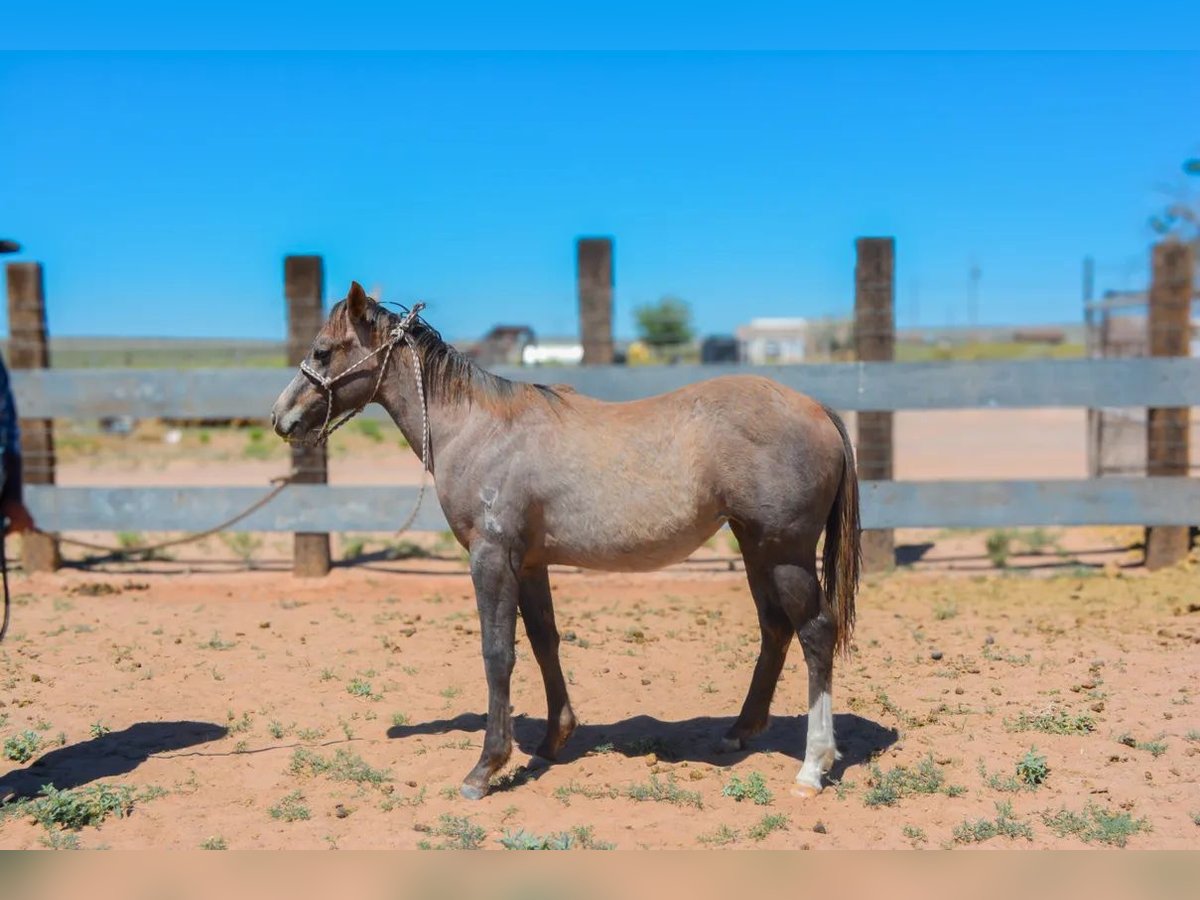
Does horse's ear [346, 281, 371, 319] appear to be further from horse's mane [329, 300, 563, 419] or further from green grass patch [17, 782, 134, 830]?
green grass patch [17, 782, 134, 830]

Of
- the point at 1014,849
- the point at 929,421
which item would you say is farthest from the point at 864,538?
the point at 929,421

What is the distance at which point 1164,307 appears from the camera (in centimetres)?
845

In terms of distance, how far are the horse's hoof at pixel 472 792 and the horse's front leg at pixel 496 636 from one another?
3 cm

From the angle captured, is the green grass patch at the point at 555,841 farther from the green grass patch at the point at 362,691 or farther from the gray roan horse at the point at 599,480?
the green grass patch at the point at 362,691

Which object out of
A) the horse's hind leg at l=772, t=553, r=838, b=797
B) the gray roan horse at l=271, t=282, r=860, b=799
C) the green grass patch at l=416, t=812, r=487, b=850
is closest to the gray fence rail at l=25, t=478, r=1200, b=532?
the gray roan horse at l=271, t=282, r=860, b=799

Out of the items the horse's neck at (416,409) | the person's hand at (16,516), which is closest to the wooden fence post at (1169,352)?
the horse's neck at (416,409)

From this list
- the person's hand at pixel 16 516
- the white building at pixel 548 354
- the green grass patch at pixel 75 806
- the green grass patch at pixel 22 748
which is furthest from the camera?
the white building at pixel 548 354

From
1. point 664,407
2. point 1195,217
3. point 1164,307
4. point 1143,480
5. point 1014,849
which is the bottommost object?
point 1014,849

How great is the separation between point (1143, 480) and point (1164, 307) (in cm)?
154

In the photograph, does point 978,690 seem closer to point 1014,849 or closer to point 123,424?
point 1014,849

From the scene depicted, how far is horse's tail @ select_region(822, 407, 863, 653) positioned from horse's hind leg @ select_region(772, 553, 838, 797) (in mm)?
141

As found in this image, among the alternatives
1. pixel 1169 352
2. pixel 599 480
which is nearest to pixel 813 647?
pixel 599 480

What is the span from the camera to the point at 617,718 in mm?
5500

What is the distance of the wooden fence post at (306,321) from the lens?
873 centimetres
